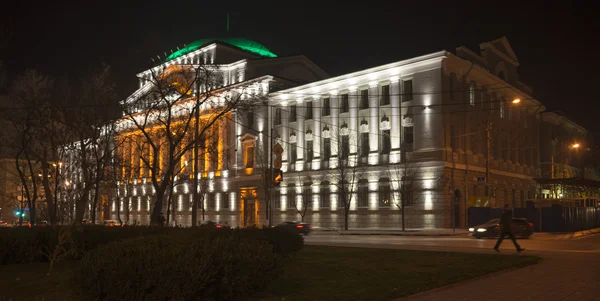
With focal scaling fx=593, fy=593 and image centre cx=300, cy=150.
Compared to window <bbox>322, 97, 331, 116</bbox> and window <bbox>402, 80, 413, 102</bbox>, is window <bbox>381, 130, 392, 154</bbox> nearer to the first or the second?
window <bbox>402, 80, 413, 102</bbox>

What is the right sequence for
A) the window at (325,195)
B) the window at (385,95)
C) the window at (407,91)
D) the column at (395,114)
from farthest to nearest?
the window at (325,195), the window at (385,95), the column at (395,114), the window at (407,91)

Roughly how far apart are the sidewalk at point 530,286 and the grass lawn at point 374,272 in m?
0.41

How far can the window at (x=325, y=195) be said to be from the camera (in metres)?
57.1

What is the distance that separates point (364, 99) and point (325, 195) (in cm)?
1001

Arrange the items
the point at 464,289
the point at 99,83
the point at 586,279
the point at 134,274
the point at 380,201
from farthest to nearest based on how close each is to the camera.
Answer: the point at 380,201
the point at 99,83
the point at 586,279
the point at 464,289
the point at 134,274

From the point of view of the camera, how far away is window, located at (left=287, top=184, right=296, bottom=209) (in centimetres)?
6031

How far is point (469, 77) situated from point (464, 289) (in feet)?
146

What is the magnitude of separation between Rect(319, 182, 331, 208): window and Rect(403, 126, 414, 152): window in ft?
30.9

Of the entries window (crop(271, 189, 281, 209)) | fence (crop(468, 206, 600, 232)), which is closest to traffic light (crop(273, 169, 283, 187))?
fence (crop(468, 206, 600, 232))

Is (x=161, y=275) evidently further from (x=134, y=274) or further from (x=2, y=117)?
(x=2, y=117)

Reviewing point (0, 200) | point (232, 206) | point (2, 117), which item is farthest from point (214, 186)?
point (0, 200)

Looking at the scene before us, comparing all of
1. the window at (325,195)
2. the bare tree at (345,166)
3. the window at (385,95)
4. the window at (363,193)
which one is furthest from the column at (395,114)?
the window at (325,195)

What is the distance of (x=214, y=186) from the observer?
68.7 meters

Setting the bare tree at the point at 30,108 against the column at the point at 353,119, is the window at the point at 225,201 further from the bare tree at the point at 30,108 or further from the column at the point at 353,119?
the bare tree at the point at 30,108
